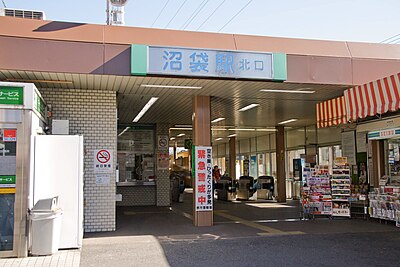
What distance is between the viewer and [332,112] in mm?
12266

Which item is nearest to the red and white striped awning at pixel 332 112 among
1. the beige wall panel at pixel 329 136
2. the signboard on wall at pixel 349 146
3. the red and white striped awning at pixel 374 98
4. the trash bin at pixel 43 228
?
the red and white striped awning at pixel 374 98

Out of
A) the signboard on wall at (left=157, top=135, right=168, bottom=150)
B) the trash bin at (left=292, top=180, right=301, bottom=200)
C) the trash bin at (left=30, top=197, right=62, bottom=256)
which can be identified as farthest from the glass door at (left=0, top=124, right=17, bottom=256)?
the trash bin at (left=292, top=180, right=301, bottom=200)

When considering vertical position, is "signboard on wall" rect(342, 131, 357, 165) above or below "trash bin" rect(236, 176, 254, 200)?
above

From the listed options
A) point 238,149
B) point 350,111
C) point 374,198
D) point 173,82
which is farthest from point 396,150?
point 238,149

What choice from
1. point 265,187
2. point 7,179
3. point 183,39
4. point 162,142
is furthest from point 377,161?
point 7,179

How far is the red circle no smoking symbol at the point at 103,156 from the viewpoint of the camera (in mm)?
10844

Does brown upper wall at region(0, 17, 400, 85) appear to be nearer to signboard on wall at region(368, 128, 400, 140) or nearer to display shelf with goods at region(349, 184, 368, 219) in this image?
signboard on wall at region(368, 128, 400, 140)

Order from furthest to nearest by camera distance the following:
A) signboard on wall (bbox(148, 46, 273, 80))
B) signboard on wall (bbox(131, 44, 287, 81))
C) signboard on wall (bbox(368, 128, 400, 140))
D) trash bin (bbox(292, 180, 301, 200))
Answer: trash bin (bbox(292, 180, 301, 200)) → signboard on wall (bbox(368, 128, 400, 140)) → signboard on wall (bbox(148, 46, 273, 80)) → signboard on wall (bbox(131, 44, 287, 81))

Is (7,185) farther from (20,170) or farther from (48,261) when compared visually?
(48,261)

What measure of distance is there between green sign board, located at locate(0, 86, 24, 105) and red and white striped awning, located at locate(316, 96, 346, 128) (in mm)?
7777

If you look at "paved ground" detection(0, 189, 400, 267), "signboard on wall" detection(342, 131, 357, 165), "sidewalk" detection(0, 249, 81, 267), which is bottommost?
"sidewalk" detection(0, 249, 81, 267)

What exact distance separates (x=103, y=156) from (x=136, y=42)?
3.01 metres

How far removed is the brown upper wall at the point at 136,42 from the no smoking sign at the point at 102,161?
97.4 inches

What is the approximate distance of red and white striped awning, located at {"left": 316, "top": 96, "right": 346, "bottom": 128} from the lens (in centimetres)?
1177
